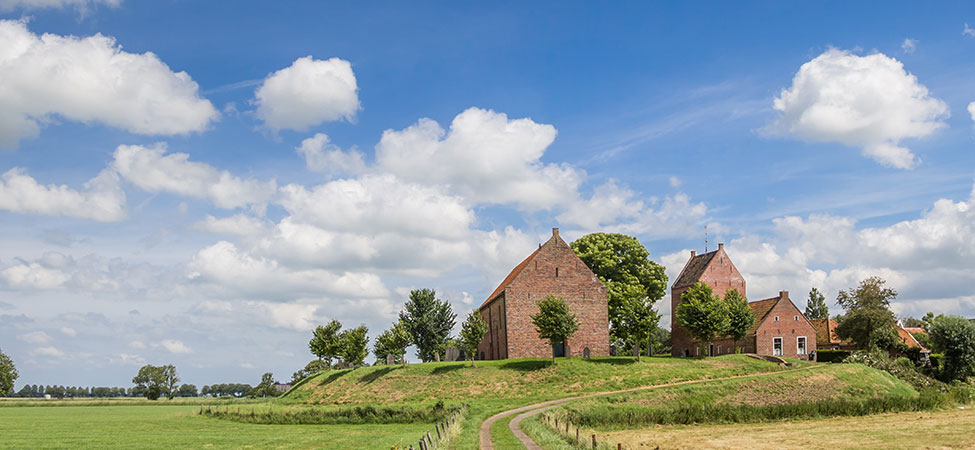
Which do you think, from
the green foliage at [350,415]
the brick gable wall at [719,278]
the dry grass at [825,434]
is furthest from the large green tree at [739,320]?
the green foliage at [350,415]

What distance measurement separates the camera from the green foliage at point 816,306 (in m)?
121

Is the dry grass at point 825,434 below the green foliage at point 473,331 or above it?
below

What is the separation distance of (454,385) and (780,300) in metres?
40.8

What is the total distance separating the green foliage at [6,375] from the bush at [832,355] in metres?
118

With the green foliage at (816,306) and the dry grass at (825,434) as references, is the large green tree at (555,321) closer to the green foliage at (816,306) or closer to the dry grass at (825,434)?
the dry grass at (825,434)

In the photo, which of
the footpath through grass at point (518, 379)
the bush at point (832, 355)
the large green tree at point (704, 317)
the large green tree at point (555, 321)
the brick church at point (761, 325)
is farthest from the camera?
the brick church at point (761, 325)

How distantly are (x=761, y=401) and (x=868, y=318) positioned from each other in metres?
32.2

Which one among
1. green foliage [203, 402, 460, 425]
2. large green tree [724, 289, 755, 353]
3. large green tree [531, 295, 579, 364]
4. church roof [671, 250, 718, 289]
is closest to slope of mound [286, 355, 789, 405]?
large green tree [531, 295, 579, 364]

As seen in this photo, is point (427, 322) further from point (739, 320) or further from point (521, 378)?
point (739, 320)

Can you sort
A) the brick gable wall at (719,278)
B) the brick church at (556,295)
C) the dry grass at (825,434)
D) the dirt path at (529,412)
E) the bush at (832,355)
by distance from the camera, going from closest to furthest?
1. the dirt path at (529,412)
2. the dry grass at (825,434)
3. the brick church at (556,295)
4. the bush at (832,355)
5. the brick gable wall at (719,278)

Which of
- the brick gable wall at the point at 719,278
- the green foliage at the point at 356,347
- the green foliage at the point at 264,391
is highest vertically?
the brick gable wall at the point at 719,278

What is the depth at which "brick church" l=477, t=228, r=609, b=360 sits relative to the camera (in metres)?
65.6

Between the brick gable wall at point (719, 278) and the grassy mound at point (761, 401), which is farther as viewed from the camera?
the brick gable wall at point (719, 278)

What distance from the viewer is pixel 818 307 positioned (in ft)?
401
